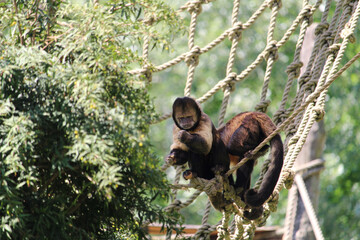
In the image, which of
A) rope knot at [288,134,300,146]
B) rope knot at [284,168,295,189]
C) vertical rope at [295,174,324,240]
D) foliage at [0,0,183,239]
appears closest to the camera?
foliage at [0,0,183,239]

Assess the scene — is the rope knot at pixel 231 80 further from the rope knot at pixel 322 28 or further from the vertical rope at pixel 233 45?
the rope knot at pixel 322 28

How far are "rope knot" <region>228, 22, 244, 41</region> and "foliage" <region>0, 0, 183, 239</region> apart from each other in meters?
1.86

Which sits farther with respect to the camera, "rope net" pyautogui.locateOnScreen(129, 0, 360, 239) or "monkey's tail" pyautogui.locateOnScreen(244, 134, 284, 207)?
"rope net" pyautogui.locateOnScreen(129, 0, 360, 239)

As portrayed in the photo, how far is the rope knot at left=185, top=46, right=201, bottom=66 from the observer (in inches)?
169

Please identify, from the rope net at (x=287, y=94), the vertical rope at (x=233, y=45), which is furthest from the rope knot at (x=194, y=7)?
the vertical rope at (x=233, y=45)

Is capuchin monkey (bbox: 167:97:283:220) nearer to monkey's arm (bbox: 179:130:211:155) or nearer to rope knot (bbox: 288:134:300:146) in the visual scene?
monkey's arm (bbox: 179:130:211:155)

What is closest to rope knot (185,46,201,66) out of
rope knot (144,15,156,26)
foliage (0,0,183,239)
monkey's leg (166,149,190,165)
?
rope knot (144,15,156,26)

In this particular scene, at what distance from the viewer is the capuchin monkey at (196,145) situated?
10.6ft

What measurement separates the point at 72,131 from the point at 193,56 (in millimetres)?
2237

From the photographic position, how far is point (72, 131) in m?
2.21

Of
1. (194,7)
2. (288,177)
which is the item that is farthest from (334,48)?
(194,7)

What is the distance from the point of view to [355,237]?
8.84 meters

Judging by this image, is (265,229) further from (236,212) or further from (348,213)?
(348,213)

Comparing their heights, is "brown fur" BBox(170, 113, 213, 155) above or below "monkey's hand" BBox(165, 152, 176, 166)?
above
